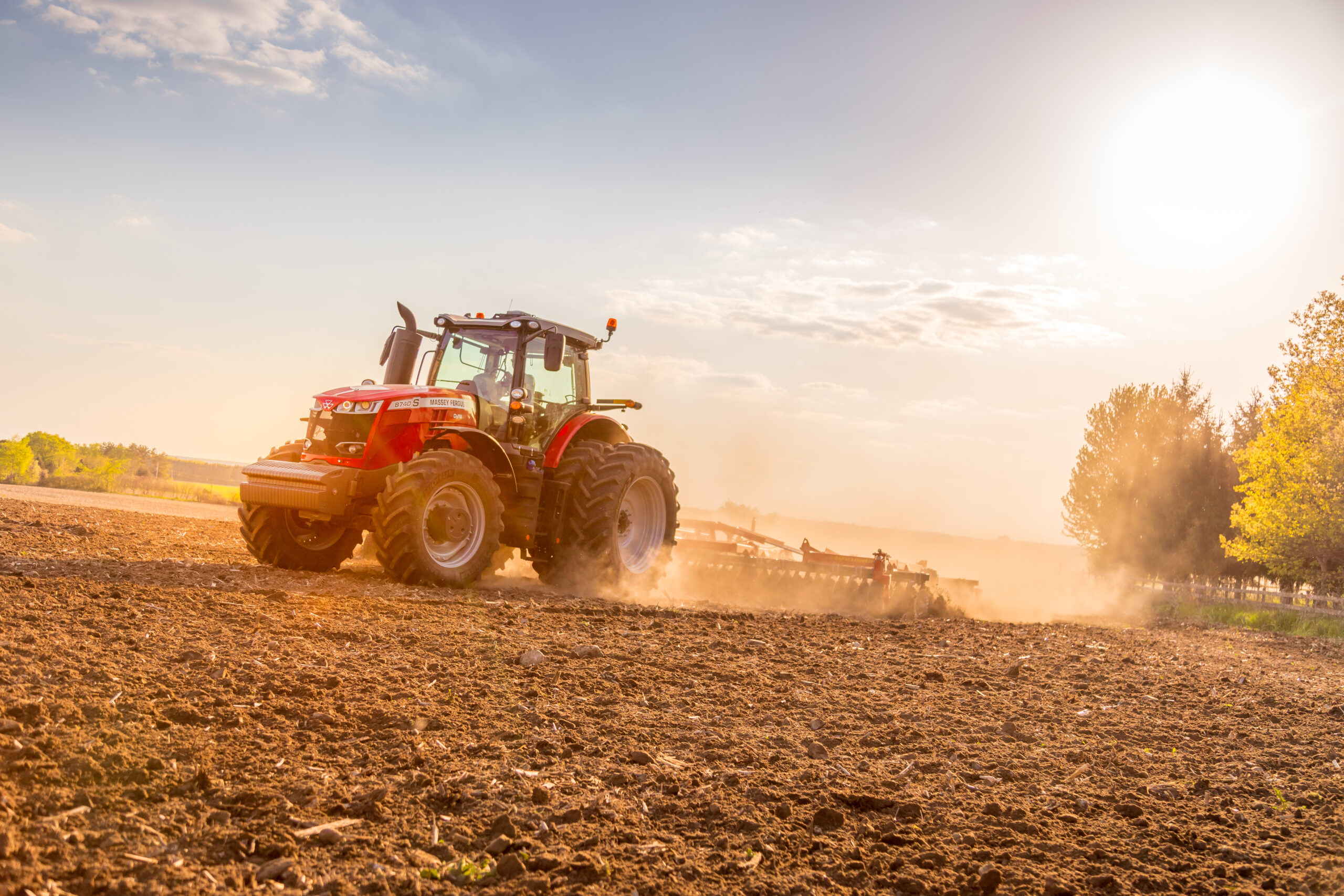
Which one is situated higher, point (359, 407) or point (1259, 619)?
point (359, 407)

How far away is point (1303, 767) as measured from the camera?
191 inches

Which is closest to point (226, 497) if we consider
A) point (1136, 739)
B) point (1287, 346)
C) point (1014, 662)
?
point (1014, 662)

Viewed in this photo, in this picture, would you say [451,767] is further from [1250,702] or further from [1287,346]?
[1287,346]

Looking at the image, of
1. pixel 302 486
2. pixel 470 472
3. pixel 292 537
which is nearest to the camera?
pixel 302 486

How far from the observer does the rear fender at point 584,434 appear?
389 inches

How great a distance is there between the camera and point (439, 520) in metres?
8.61

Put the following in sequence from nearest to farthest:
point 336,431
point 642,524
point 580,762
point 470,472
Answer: point 580,762
point 470,472
point 336,431
point 642,524

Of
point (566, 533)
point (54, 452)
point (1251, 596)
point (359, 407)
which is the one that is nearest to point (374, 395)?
point (359, 407)

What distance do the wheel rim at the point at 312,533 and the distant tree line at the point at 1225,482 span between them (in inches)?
804

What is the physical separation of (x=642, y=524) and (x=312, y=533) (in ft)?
13.2

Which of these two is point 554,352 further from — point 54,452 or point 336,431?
point 54,452

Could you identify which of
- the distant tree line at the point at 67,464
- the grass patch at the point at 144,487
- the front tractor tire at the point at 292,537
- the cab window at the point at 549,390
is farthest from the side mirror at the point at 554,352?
the distant tree line at the point at 67,464

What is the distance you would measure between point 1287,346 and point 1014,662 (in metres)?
19.0

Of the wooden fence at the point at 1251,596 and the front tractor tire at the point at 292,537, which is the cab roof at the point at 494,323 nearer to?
the front tractor tire at the point at 292,537
